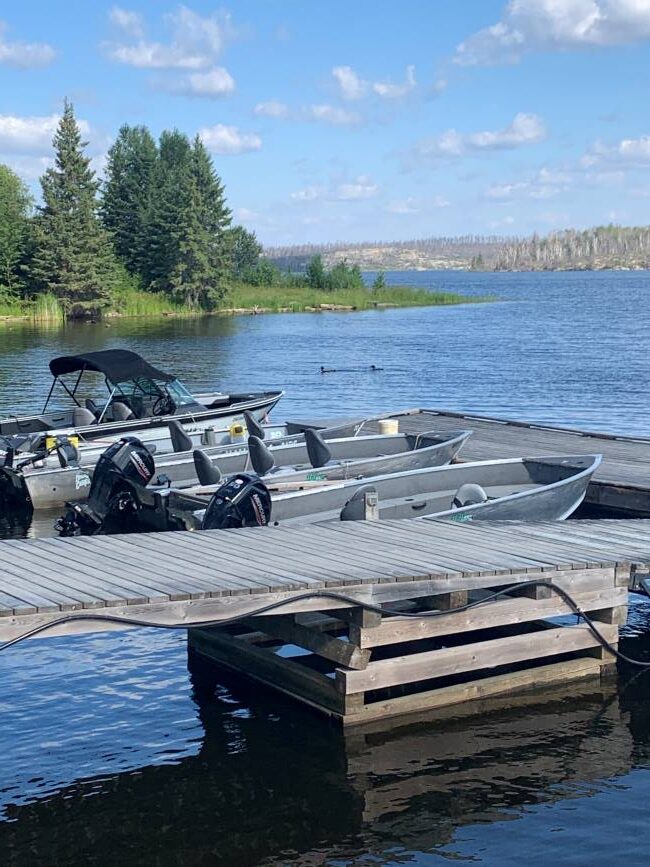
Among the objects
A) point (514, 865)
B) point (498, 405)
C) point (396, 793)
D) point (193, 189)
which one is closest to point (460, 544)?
point (396, 793)

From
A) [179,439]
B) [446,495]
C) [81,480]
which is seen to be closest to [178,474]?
[179,439]

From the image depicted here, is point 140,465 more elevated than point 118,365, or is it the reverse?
point 118,365

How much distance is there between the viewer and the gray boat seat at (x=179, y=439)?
17703mm

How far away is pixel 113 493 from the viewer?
1478 centimetres

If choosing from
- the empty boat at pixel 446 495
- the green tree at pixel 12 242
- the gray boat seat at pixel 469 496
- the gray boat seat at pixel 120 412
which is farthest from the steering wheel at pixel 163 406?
the green tree at pixel 12 242

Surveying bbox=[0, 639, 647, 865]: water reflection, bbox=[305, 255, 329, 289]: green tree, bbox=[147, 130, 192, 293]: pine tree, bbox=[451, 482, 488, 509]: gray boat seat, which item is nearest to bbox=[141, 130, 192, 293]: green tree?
bbox=[147, 130, 192, 293]: pine tree

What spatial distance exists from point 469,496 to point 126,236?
233 feet

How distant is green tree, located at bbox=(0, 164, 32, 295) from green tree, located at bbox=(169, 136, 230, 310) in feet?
33.0

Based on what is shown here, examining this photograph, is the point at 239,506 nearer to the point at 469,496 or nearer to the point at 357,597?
the point at 469,496

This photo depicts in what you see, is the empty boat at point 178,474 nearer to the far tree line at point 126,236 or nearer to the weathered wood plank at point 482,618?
the weathered wood plank at point 482,618

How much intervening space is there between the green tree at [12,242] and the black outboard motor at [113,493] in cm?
5628

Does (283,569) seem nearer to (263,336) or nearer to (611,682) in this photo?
(611,682)

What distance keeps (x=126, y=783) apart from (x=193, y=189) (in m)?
71.0

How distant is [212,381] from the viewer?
3822 cm
